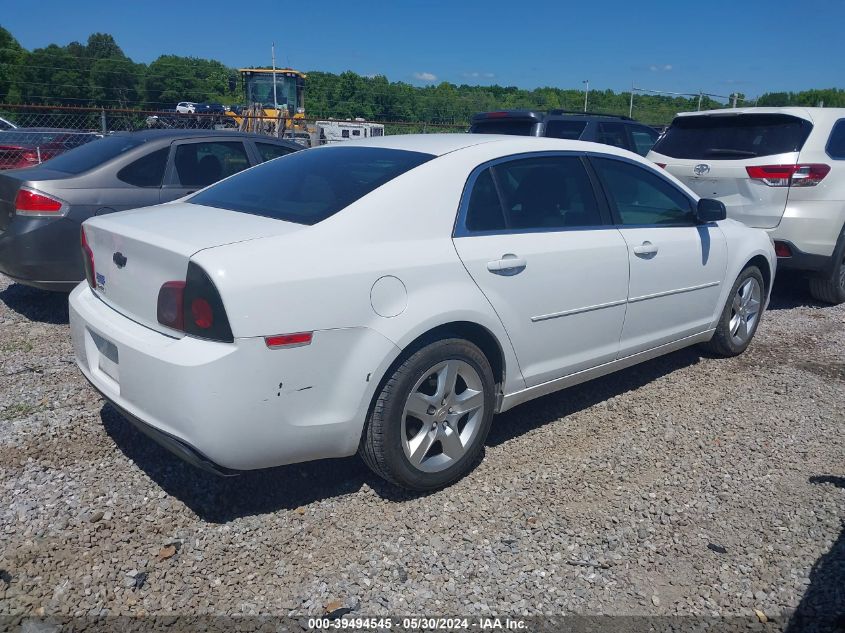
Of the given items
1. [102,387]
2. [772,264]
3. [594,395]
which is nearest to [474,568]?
[102,387]

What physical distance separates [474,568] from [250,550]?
35.6 inches

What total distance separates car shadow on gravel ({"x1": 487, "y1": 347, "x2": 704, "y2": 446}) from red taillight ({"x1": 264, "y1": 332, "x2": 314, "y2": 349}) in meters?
1.53

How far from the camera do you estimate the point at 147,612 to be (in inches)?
96.8

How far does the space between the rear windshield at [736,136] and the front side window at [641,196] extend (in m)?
2.44

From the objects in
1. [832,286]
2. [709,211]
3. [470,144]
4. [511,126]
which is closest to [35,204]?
[470,144]

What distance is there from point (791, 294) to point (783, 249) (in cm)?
127

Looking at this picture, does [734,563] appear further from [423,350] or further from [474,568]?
[423,350]

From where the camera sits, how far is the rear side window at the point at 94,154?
219 inches

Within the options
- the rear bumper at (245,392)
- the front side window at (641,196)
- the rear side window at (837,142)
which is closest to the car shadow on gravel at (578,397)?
the front side window at (641,196)

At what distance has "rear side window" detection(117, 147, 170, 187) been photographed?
18.4 ft

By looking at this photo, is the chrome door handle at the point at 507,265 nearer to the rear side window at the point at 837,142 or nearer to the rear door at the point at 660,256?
the rear door at the point at 660,256

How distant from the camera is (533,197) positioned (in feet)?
12.1

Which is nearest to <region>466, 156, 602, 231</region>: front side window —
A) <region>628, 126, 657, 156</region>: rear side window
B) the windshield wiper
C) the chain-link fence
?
the windshield wiper

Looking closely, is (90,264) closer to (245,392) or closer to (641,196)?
(245,392)
